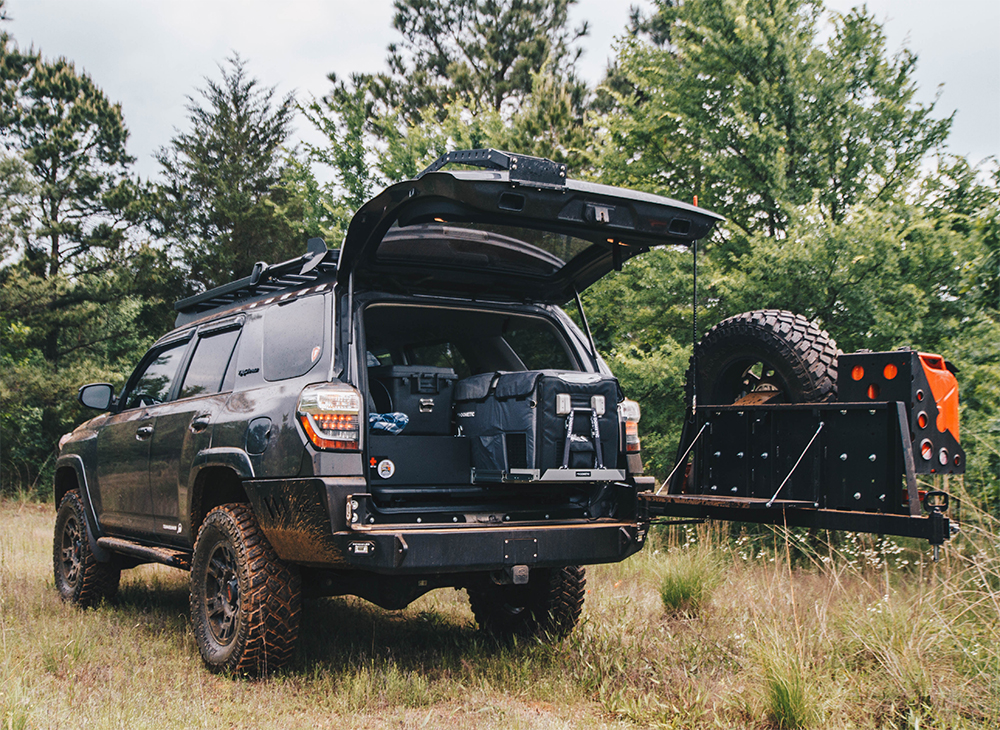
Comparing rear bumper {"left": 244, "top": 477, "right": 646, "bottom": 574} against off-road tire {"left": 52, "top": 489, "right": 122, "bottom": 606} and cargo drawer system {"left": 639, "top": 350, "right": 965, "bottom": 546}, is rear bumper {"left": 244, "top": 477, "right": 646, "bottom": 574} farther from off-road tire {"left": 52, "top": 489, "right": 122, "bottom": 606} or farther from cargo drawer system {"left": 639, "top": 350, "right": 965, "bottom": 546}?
off-road tire {"left": 52, "top": 489, "right": 122, "bottom": 606}

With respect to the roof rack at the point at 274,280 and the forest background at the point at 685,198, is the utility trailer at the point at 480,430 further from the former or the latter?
the forest background at the point at 685,198

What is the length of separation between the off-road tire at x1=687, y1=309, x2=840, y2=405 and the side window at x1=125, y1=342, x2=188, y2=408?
3.29 meters

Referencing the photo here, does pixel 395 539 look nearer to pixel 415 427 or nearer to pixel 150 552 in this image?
pixel 415 427

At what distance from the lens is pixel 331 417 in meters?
3.85

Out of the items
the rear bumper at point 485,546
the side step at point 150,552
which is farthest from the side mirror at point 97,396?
the rear bumper at point 485,546

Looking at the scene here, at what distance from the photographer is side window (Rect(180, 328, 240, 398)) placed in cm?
500

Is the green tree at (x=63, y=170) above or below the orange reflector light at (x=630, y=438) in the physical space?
above

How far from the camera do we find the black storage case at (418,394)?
445 cm

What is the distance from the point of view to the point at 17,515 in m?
12.7

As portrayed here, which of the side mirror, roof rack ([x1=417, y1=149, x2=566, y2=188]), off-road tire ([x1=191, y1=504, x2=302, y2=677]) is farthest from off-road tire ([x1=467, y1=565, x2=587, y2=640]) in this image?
the side mirror

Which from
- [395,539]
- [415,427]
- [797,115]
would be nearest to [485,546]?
[395,539]

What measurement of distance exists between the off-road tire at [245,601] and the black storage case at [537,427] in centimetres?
108

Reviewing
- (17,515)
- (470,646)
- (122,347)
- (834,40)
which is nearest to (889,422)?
(470,646)

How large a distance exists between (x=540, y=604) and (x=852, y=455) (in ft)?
6.70
